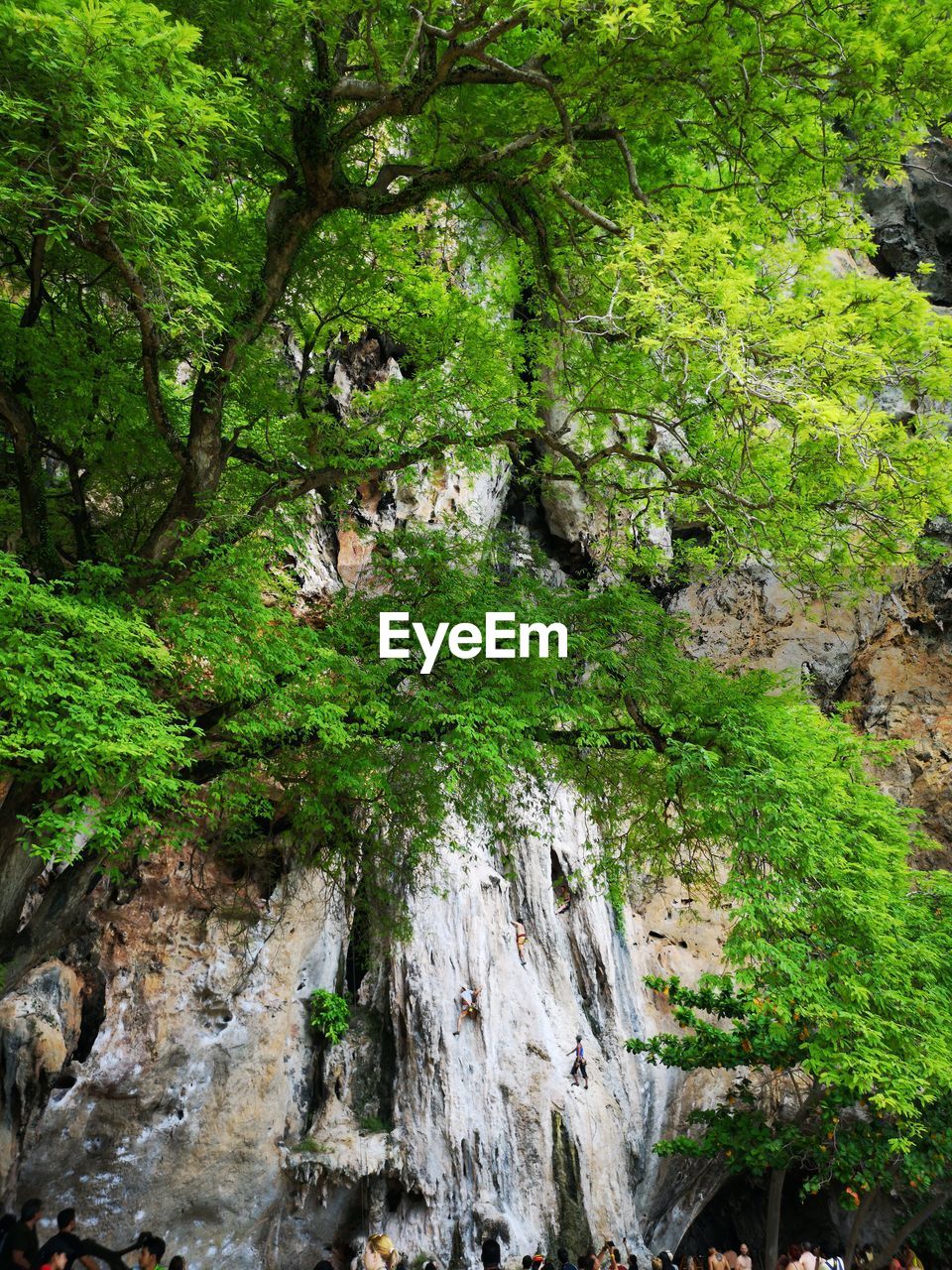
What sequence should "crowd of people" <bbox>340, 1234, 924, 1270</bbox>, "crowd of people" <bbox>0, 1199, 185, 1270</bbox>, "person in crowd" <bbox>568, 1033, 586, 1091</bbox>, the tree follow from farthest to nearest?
"person in crowd" <bbox>568, 1033, 586, 1091</bbox> → "crowd of people" <bbox>340, 1234, 924, 1270</bbox> → "crowd of people" <bbox>0, 1199, 185, 1270</bbox> → the tree

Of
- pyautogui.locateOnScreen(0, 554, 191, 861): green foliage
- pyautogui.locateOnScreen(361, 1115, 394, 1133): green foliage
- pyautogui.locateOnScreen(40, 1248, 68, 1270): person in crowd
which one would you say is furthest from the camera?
pyautogui.locateOnScreen(361, 1115, 394, 1133): green foliage

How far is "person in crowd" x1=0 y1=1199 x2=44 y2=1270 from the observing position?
5.46 m

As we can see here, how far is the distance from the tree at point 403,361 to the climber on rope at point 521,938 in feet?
15.1

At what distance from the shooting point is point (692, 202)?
682cm

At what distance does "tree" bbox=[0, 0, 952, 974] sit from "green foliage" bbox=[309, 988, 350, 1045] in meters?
3.34

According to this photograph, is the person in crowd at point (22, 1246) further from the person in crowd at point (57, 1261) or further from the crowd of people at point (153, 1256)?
the person in crowd at point (57, 1261)

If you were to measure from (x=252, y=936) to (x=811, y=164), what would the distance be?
10646 millimetres

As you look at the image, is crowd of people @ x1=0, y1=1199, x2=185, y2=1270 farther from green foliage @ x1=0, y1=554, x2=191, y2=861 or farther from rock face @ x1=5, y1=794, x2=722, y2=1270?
rock face @ x1=5, y1=794, x2=722, y2=1270

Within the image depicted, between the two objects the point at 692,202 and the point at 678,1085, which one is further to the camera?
the point at 678,1085

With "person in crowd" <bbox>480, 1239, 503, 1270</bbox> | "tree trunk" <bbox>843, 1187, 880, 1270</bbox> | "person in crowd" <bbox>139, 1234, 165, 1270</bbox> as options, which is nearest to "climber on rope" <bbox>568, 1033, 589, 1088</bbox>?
"tree trunk" <bbox>843, 1187, 880, 1270</bbox>

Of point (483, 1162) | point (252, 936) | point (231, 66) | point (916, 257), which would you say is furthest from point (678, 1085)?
point (916, 257)

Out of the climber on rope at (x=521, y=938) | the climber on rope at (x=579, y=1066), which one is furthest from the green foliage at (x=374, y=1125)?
the climber on rope at (x=521, y=938)

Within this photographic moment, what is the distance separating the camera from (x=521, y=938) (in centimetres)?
1273

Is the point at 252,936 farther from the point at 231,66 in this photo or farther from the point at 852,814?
the point at 231,66
